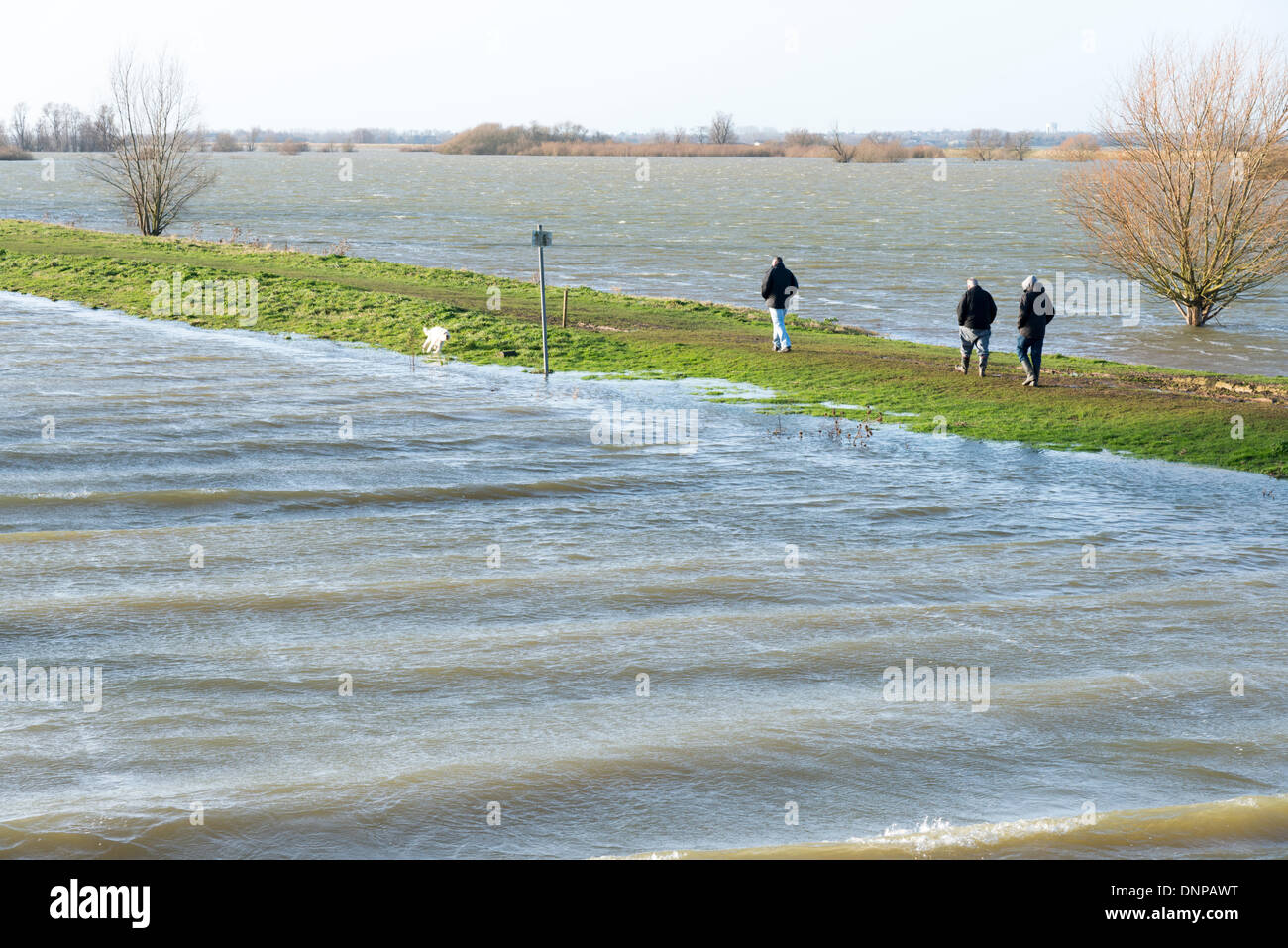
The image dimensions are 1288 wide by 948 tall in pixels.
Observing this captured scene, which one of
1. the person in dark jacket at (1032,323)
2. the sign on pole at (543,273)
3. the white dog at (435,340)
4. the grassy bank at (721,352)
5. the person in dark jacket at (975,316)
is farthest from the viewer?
the white dog at (435,340)

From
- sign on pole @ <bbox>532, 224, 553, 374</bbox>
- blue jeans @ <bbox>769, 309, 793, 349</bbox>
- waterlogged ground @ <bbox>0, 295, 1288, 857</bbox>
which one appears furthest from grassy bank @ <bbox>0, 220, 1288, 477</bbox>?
waterlogged ground @ <bbox>0, 295, 1288, 857</bbox>

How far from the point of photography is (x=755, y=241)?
209 feet

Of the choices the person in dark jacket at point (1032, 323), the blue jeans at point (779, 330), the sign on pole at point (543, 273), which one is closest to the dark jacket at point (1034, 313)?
the person in dark jacket at point (1032, 323)

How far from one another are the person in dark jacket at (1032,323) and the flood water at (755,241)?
930 centimetres

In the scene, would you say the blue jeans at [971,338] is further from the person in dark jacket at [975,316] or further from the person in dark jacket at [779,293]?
the person in dark jacket at [779,293]

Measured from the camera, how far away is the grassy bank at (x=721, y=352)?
17.9 m

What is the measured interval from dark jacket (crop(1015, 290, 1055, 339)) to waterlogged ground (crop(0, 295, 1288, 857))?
3878mm

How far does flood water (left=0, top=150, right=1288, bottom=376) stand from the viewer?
115 feet

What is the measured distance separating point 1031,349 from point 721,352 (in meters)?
5.68

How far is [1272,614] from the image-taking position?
34.6 ft

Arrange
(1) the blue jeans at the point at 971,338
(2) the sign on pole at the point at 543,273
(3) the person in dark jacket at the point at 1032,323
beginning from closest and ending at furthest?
(2) the sign on pole at the point at 543,273 < (3) the person in dark jacket at the point at 1032,323 < (1) the blue jeans at the point at 971,338

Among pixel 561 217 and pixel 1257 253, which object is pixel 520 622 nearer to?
pixel 1257 253
